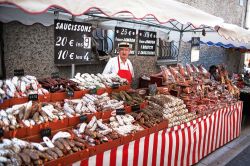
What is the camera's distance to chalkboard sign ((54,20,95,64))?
4.61 m

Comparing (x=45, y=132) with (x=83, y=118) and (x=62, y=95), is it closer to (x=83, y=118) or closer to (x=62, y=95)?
(x=83, y=118)

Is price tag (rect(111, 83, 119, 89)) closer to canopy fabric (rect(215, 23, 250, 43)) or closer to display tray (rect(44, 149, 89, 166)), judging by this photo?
display tray (rect(44, 149, 89, 166))

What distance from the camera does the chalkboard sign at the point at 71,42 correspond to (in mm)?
4613

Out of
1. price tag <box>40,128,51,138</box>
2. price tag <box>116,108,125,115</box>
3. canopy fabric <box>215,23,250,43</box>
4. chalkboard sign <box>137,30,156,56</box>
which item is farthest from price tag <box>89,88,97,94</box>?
canopy fabric <box>215,23,250,43</box>

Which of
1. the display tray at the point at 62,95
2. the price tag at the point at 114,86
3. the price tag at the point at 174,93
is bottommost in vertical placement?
the price tag at the point at 174,93

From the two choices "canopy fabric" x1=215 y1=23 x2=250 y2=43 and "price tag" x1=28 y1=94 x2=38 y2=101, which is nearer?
"price tag" x1=28 y1=94 x2=38 y2=101

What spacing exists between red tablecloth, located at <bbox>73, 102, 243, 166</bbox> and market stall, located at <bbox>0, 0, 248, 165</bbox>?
0.05 ft

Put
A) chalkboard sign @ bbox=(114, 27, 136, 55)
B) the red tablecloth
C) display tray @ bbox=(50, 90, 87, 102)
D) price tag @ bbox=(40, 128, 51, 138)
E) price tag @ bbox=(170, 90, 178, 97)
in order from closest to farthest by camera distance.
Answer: price tag @ bbox=(40, 128, 51, 138) → the red tablecloth → display tray @ bbox=(50, 90, 87, 102) → price tag @ bbox=(170, 90, 178, 97) → chalkboard sign @ bbox=(114, 27, 136, 55)

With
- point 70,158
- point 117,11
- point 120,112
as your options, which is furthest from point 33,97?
point 117,11

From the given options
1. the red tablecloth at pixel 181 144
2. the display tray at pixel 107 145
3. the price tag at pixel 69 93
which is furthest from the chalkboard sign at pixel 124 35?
the display tray at pixel 107 145

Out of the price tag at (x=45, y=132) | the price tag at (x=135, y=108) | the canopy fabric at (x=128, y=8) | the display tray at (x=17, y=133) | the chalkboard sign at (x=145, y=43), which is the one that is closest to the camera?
the canopy fabric at (x=128, y=8)

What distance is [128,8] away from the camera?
148 inches

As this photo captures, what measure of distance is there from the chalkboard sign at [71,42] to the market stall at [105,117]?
0.04 metres

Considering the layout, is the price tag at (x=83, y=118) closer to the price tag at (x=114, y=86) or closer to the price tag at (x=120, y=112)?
the price tag at (x=120, y=112)
